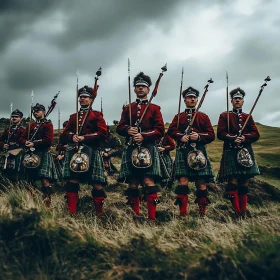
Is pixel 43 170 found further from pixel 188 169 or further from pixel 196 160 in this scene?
pixel 196 160

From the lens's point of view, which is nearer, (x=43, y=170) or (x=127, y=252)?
(x=127, y=252)

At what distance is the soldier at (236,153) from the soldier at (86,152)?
253 centimetres

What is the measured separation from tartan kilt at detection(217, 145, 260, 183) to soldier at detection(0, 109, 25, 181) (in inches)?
182

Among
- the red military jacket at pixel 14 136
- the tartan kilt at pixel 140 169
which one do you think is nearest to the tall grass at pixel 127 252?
the tartan kilt at pixel 140 169

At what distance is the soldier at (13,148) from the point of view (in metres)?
8.22

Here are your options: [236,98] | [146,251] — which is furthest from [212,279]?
[236,98]

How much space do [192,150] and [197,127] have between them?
0.53 m

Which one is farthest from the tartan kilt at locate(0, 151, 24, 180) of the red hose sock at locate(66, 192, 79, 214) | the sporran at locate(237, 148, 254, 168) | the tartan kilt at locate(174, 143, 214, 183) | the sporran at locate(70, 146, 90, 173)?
the sporran at locate(237, 148, 254, 168)

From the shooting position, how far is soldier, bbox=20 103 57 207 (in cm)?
708

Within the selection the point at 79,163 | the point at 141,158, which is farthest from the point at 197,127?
the point at 79,163

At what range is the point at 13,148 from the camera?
8.44 metres

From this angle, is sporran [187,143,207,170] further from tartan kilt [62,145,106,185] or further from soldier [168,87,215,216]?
tartan kilt [62,145,106,185]

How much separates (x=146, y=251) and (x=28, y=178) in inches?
182

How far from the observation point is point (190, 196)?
8625 millimetres
